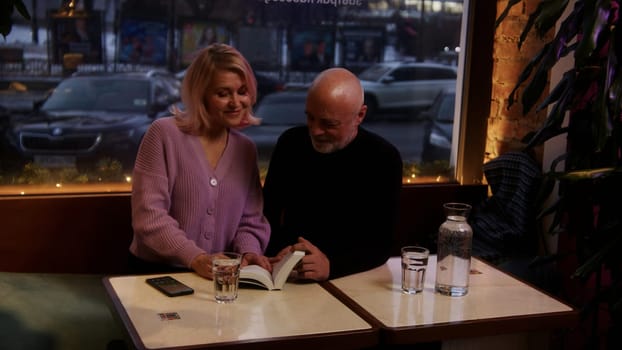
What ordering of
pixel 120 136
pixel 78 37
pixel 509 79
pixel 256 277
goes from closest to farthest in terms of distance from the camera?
pixel 256 277, pixel 78 37, pixel 120 136, pixel 509 79

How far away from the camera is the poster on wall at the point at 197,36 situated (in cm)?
402

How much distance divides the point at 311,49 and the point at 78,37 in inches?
45.5

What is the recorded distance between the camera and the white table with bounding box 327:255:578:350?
2.24m

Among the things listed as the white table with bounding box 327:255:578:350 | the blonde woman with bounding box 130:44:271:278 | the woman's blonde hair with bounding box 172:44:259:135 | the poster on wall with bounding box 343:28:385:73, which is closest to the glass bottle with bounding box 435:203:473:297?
the white table with bounding box 327:255:578:350

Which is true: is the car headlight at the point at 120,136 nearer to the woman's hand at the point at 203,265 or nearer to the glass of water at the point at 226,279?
the woman's hand at the point at 203,265

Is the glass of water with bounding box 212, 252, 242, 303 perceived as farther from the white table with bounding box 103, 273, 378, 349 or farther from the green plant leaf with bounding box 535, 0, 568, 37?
→ the green plant leaf with bounding box 535, 0, 568, 37

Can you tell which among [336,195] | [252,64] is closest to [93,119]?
[252,64]

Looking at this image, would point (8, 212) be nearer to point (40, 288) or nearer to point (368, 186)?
point (40, 288)

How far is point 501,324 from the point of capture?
230 cm

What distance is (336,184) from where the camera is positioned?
2988 mm

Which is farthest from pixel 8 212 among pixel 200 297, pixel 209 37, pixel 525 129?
pixel 525 129

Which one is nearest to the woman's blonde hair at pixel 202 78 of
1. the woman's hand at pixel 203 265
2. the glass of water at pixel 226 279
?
the woman's hand at pixel 203 265

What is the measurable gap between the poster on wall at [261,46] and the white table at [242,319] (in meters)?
1.85

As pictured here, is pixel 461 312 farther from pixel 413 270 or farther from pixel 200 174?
pixel 200 174
